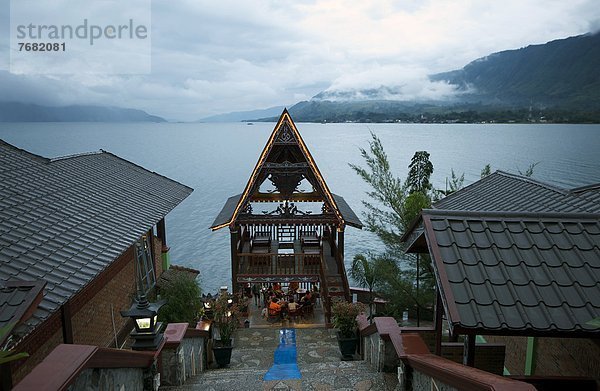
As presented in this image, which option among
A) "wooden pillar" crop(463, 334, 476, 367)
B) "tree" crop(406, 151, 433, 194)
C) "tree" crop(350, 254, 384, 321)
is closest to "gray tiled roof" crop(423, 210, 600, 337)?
"wooden pillar" crop(463, 334, 476, 367)

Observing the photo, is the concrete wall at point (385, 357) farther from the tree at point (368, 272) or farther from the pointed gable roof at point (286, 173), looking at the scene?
the pointed gable roof at point (286, 173)

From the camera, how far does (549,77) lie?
123938 millimetres

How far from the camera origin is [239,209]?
56.9ft

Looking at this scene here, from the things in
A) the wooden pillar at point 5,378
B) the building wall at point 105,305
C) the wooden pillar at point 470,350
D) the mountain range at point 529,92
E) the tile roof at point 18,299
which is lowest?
the building wall at point 105,305

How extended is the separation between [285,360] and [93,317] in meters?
5.23

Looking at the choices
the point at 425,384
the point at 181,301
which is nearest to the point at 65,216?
the point at 181,301

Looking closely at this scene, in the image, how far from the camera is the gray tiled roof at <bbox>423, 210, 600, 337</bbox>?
389 centimetres

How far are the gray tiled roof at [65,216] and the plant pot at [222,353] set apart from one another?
3819 mm

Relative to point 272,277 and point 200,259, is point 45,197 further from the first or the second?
point 200,259

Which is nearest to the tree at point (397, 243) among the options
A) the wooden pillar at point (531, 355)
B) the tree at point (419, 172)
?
the tree at point (419, 172)

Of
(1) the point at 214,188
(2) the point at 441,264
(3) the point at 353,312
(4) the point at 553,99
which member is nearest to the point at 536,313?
(2) the point at 441,264

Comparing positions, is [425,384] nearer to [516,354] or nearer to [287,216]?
[516,354]

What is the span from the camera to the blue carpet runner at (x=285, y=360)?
8.92 metres

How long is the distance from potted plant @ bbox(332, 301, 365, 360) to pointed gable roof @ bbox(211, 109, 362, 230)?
5.72m
